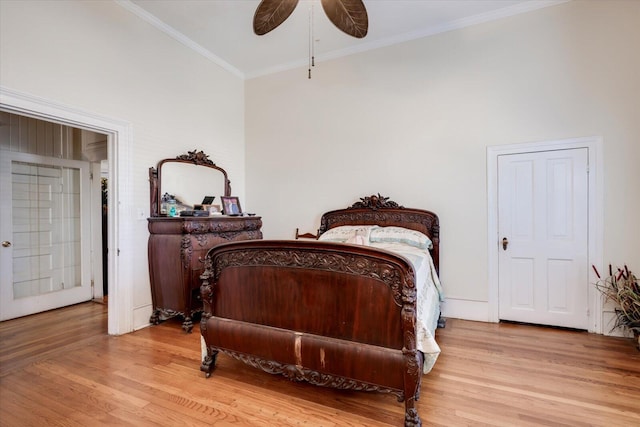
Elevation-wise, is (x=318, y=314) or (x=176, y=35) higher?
(x=176, y=35)

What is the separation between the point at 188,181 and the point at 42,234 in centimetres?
216

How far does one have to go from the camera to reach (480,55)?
3.62m

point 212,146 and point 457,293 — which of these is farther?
point 212,146

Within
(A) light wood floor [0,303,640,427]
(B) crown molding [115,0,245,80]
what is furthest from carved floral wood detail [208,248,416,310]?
(B) crown molding [115,0,245,80]

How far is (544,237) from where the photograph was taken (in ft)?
11.0

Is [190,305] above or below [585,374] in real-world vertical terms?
above

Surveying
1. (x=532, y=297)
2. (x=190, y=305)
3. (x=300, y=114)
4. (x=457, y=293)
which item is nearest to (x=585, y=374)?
(x=532, y=297)

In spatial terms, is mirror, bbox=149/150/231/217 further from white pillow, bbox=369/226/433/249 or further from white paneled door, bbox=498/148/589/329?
white paneled door, bbox=498/148/589/329

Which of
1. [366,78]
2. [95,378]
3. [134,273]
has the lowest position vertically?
[95,378]

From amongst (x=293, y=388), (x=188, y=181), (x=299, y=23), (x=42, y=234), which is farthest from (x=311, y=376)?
(x=42, y=234)

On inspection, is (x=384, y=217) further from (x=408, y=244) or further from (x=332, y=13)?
(x=332, y=13)

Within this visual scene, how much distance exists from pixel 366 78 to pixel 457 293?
3068 mm

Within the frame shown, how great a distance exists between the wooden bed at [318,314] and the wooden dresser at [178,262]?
3.52 feet

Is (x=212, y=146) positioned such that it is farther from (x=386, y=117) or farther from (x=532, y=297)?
(x=532, y=297)
